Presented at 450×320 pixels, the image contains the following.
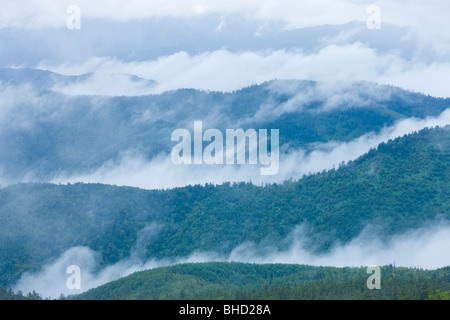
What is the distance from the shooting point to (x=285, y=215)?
179 meters

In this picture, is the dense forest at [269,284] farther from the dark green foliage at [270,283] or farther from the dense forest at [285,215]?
the dense forest at [285,215]

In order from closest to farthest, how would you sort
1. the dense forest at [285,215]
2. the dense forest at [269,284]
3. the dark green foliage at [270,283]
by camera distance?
the dense forest at [269,284], the dark green foliage at [270,283], the dense forest at [285,215]

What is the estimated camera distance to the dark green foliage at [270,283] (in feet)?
296

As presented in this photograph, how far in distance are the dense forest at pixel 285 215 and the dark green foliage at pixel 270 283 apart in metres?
46.5

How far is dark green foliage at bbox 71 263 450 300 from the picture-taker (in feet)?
296

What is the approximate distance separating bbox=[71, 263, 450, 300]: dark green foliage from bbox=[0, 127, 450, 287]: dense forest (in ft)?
153

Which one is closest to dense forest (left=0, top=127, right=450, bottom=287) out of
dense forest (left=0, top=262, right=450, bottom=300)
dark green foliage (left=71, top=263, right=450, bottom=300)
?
dark green foliage (left=71, top=263, right=450, bottom=300)

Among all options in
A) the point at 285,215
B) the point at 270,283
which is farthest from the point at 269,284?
the point at 285,215

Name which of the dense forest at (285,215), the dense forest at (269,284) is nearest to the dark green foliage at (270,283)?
the dense forest at (269,284)

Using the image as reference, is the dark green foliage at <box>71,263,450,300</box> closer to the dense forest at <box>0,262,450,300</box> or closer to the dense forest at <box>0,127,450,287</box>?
the dense forest at <box>0,262,450,300</box>

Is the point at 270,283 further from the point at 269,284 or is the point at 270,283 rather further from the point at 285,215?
the point at 285,215

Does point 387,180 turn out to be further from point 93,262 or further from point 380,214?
point 93,262

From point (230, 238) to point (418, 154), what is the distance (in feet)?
180
